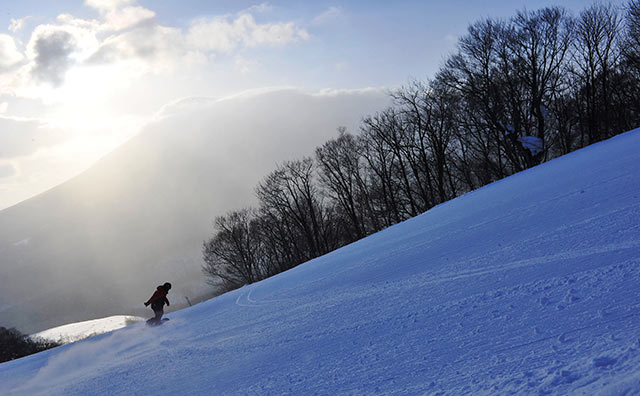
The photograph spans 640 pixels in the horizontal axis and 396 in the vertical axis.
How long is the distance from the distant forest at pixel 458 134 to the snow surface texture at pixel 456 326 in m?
24.4

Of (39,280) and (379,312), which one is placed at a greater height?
(39,280)

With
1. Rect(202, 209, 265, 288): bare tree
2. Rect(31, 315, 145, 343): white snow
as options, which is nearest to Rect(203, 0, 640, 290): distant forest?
Rect(202, 209, 265, 288): bare tree

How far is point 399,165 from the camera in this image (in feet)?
129

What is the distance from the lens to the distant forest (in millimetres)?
28734

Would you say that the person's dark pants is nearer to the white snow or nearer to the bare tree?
the white snow

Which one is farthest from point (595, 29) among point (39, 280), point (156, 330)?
point (39, 280)

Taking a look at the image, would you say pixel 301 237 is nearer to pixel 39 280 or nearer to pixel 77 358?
pixel 77 358

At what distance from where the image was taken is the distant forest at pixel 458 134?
28734 mm

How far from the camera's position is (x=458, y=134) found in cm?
3600

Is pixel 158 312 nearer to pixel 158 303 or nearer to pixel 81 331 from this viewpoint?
pixel 158 303

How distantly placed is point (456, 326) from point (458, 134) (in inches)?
1429

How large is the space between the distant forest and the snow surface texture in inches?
959

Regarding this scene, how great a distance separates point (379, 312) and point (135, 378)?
3935 mm

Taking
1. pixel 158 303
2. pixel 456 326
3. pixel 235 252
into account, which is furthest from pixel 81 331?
pixel 456 326
